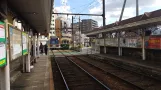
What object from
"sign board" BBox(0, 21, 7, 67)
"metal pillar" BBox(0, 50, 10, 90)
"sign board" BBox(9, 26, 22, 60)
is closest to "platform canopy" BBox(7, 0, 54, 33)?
"sign board" BBox(9, 26, 22, 60)

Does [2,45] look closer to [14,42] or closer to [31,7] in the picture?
[14,42]

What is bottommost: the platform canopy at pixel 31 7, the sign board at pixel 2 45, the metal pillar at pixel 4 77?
the metal pillar at pixel 4 77

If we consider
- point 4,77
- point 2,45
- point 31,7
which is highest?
point 31,7

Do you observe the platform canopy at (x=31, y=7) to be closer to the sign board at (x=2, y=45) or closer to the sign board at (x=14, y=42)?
the sign board at (x=14, y=42)

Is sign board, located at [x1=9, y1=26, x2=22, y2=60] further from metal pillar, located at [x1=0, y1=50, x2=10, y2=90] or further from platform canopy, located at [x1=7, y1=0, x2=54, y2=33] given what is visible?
platform canopy, located at [x1=7, y1=0, x2=54, y2=33]

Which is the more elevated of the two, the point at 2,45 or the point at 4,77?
the point at 2,45

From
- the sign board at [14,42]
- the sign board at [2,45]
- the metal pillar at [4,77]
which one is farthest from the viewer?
the sign board at [14,42]

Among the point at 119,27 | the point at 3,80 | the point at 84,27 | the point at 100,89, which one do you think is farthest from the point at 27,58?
the point at 84,27

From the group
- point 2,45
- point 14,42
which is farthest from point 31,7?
point 2,45

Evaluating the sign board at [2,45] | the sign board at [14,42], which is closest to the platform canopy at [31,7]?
the sign board at [14,42]

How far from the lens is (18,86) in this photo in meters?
7.95

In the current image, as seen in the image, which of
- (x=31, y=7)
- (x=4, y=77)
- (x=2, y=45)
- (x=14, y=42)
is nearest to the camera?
(x=2, y=45)

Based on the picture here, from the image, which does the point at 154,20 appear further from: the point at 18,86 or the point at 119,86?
the point at 18,86

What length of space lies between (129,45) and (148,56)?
9.57 feet
